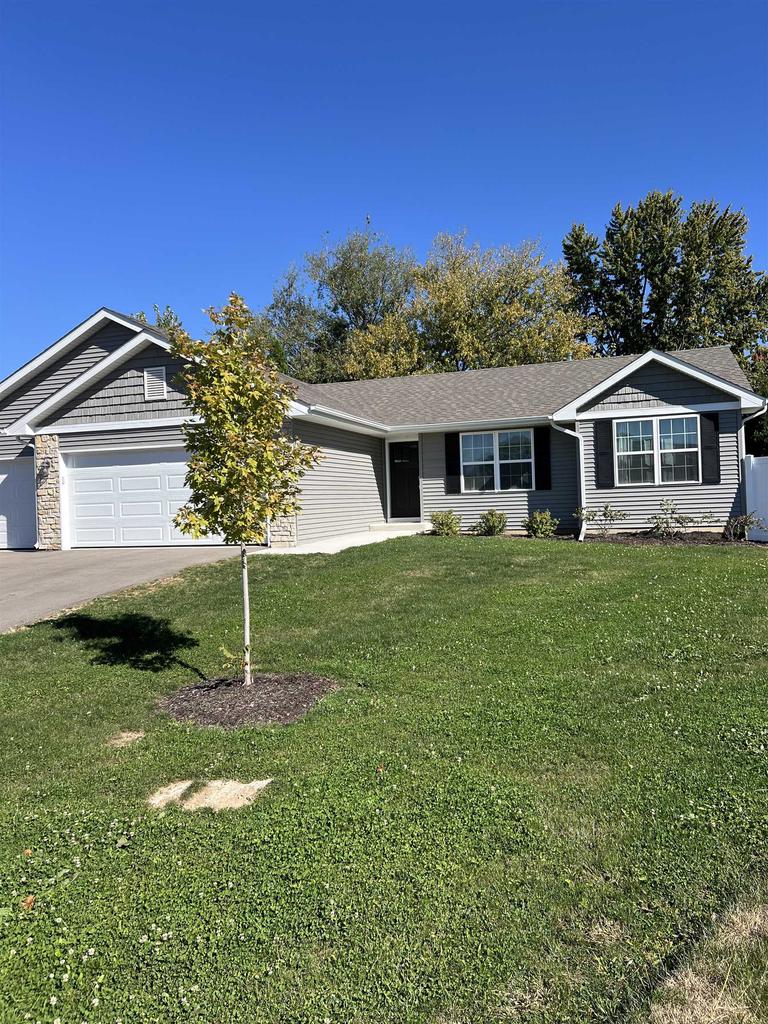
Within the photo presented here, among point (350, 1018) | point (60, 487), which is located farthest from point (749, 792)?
point (60, 487)

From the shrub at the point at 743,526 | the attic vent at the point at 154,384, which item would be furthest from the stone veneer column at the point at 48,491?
the shrub at the point at 743,526

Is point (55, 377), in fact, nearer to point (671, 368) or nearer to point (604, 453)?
point (604, 453)

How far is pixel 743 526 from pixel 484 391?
25.2 feet

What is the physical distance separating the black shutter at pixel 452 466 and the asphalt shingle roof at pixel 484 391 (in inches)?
22.6

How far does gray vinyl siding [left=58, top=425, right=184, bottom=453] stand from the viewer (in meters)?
14.6

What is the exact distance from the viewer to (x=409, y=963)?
103 inches

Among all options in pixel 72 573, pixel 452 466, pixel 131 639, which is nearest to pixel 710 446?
pixel 452 466

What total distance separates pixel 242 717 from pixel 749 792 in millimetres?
3530

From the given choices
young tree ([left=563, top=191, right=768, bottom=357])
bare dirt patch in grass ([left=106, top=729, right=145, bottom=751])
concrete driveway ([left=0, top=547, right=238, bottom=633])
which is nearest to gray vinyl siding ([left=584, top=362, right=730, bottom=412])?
concrete driveway ([left=0, top=547, right=238, bottom=633])

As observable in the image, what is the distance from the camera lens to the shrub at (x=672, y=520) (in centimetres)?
1452

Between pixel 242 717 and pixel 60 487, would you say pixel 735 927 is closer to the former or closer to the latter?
pixel 242 717

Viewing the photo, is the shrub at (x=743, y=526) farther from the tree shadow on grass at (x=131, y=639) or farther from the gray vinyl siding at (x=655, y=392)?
the tree shadow on grass at (x=131, y=639)

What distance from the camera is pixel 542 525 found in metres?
15.6

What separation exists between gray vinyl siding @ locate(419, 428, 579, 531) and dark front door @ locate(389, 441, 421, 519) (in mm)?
1065
